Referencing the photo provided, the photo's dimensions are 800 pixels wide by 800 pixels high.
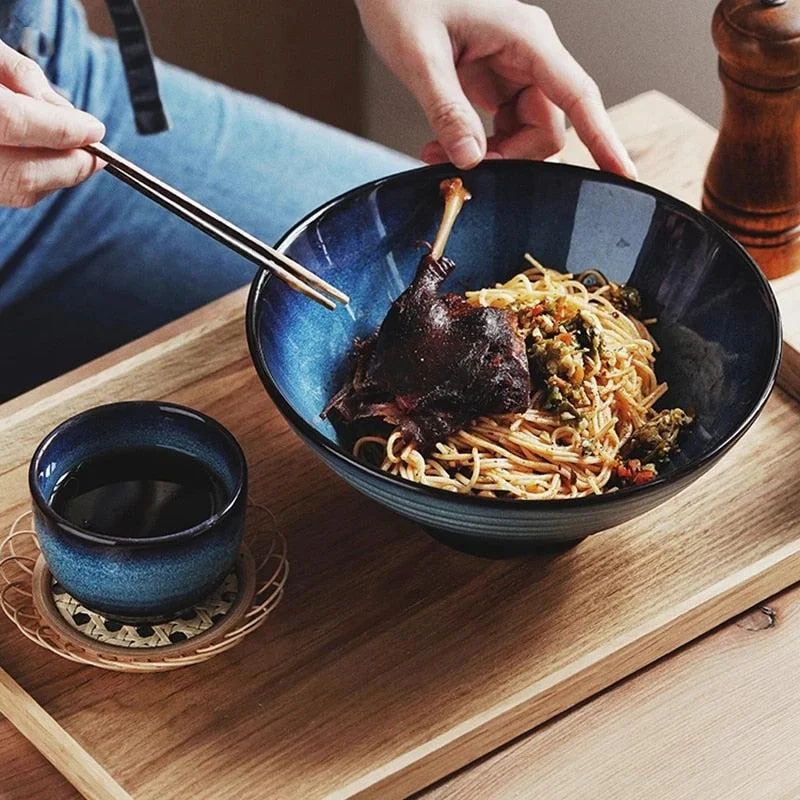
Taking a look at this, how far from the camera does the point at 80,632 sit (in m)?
1.16

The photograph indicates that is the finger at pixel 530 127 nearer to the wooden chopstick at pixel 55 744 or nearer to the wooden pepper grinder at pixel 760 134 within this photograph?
the wooden pepper grinder at pixel 760 134

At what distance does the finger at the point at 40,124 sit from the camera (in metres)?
1.15

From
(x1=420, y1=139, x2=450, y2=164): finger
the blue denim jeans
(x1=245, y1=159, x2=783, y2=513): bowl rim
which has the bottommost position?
the blue denim jeans

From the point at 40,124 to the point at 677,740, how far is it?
74 centimetres

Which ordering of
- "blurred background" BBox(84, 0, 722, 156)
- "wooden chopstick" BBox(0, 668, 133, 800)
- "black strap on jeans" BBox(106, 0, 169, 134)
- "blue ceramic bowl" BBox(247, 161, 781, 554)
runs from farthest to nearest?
"blurred background" BBox(84, 0, 722, 156) < "black strap on jeans" BBox(106, 0, 169, 134) < "blue ceramic bowl" BBox(247, 161, 781, 554) < "wooden chopstick" BBox(0, 668, 133, 800)

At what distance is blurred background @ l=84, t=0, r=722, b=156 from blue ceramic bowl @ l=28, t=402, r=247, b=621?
5.69ft

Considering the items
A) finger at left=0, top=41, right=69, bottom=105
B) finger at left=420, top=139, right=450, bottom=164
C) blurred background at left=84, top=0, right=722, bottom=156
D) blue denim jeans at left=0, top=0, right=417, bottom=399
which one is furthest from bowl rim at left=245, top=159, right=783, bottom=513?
blurred background at left=84, top=0, right=722, bottom=156

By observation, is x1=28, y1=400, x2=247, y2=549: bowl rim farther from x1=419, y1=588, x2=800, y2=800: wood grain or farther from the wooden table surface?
x1=419, y1=588, x2=800, y2=800: wood grain

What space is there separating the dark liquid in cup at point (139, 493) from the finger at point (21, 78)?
32 centimetres

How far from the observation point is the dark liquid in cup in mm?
1131

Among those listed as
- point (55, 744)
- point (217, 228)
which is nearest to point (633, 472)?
point (217, 228)

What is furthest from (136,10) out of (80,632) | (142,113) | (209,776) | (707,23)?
(707,23)

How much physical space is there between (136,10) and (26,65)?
0.56 metres

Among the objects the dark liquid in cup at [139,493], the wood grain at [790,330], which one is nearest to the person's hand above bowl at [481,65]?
the wood grain at [790,330]
